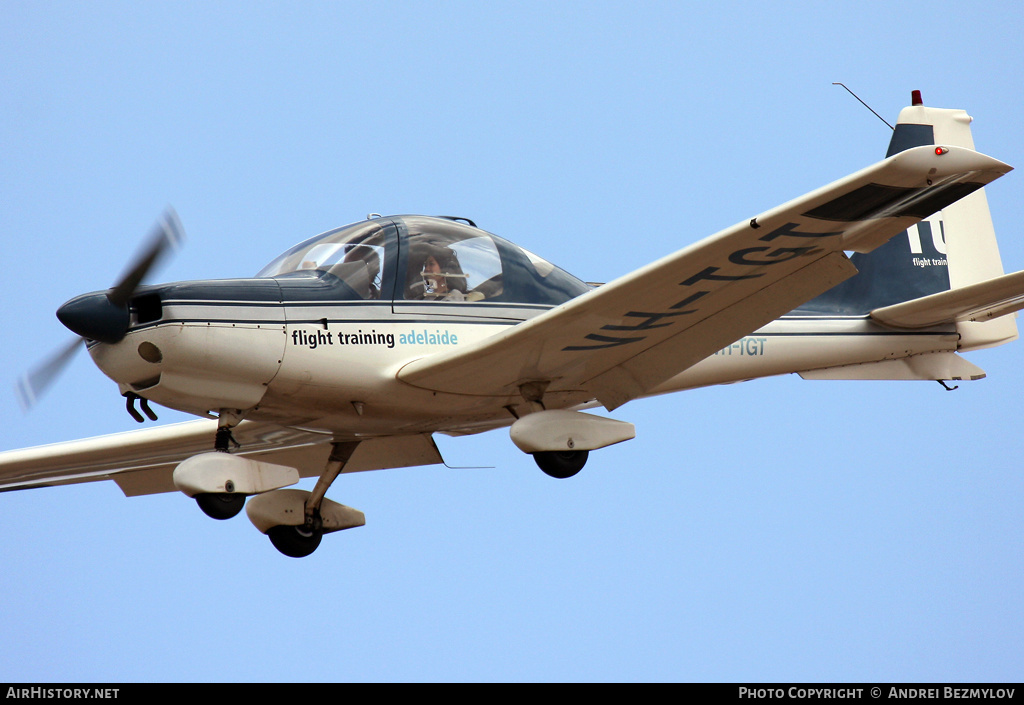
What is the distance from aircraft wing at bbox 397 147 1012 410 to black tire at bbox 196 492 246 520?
1.36m

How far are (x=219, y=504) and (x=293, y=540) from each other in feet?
5.96

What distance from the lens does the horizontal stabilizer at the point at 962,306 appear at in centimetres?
839

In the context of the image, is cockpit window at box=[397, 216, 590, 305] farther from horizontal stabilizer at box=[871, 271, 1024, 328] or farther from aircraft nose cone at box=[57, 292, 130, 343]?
horizontal stabilizer at box=[871, 271, 1024, 328]

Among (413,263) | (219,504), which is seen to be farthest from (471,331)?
(219,504)

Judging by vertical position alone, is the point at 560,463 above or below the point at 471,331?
below

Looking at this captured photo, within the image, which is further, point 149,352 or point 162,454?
point 162,454

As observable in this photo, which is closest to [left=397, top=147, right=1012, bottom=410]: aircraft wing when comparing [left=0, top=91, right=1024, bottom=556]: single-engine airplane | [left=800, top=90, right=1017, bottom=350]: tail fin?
[left=0, top=91, right=1024, bottom=556]: single-engine airplane

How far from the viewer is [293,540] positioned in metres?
9.13

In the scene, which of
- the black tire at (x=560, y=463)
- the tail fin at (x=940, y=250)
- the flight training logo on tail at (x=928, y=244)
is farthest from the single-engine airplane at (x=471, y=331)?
the flight training logo on tail at (x=928, y=244)

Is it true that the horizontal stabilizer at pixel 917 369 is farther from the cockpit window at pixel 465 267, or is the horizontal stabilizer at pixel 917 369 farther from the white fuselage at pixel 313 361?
the cockpit window at pixel 465 267

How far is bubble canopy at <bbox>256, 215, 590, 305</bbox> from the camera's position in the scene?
318 inches

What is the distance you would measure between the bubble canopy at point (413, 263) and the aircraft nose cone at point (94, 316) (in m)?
1.22

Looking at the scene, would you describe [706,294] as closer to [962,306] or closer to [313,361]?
[313,361]

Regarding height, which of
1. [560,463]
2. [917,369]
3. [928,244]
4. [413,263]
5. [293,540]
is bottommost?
[293,540]
